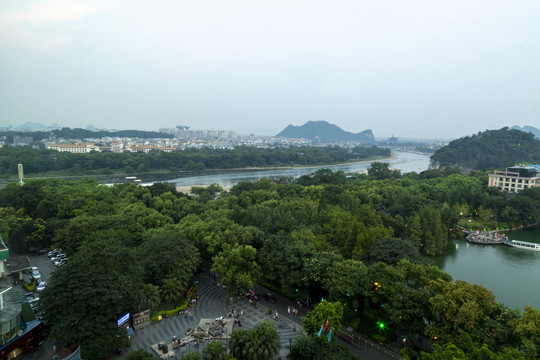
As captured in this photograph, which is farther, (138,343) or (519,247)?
(519,247)

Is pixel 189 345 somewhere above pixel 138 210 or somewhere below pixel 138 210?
below

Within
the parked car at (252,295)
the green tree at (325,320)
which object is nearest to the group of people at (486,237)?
the parked car at (252,295)

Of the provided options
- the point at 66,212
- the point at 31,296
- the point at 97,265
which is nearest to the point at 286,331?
the point at 97,265

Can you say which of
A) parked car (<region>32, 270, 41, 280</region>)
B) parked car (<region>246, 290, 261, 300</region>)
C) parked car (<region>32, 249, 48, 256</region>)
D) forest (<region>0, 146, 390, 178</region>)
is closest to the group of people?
parked car (<region>246, 290, 261, 300</region>)

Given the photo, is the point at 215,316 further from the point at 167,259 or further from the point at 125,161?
the point at 125,161

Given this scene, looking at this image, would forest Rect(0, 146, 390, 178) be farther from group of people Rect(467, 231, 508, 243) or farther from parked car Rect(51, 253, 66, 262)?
group of people Rect(467, 231, 508, 243)

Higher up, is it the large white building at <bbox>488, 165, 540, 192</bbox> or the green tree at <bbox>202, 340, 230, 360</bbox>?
the large white building at <bbox>488, 165, 540, 192</bbox>

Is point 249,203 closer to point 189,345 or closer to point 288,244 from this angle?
point 288,244
